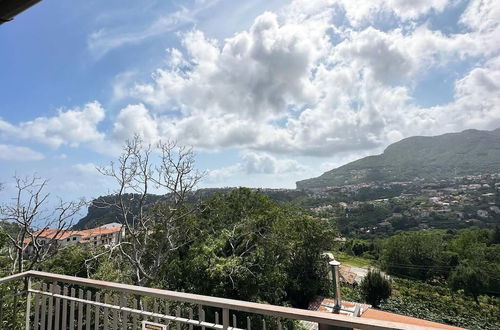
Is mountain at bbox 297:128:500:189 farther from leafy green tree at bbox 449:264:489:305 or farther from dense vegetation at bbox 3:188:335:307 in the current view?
dense vegetation at bbox 3:188:335:307

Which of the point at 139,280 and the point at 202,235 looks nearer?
the point at 139,280

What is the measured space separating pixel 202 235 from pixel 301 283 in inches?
385

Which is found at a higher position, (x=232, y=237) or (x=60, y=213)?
(x=60, y=213)

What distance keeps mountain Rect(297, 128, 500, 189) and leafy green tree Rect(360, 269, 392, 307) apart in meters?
98.6

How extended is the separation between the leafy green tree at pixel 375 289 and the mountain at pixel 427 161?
3881 inches

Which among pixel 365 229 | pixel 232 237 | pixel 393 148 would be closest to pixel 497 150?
pixel 393 148

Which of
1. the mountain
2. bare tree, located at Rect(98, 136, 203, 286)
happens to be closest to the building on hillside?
bare tree, located at Rect(98, 136, 203, 286)

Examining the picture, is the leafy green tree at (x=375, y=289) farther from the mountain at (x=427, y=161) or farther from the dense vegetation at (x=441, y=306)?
the mountain at (x=427, y=161)

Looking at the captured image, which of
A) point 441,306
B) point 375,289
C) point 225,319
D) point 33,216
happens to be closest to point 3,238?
point 33,216

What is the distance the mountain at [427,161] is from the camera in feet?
372

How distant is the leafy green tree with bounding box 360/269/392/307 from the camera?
2200 centimetres

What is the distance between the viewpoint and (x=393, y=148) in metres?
168

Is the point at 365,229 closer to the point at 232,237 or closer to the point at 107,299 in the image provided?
the point at 232,237

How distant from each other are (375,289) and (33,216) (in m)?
22.2
